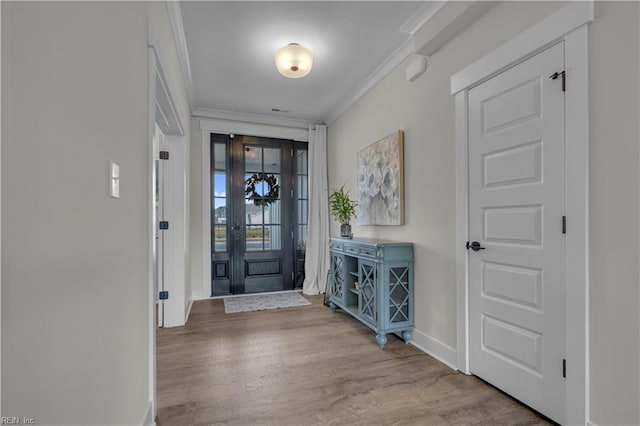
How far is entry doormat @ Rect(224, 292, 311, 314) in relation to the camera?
151 inches

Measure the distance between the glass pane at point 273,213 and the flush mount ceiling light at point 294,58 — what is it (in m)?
2.28

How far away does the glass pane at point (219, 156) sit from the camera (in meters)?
4.48

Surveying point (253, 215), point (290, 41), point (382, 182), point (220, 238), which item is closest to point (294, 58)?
point (290, 41)

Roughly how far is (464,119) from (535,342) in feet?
4.83

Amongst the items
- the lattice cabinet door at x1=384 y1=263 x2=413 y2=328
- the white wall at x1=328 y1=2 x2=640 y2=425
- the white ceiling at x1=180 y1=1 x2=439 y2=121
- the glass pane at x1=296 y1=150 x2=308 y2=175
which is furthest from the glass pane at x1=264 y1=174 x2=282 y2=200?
the lattice cabinet door at x1=384 y1=263 x2=413 y2=328

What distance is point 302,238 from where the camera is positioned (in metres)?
4.88

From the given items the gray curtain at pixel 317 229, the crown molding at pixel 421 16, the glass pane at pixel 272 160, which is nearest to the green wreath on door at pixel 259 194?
the glass pane at pixel 272 160

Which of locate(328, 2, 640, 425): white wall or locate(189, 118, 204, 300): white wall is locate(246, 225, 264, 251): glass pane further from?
locate(328, 2, 640, 425): white wall

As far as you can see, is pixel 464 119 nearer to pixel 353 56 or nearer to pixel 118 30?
pixel 353 56

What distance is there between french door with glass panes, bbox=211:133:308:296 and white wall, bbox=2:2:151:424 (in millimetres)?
3173

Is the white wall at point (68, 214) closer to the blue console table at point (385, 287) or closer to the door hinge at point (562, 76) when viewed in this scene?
the blue console table at point (385, 287)

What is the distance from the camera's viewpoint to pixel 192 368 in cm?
227

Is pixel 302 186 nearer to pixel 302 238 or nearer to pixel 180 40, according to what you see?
pixel 302 238

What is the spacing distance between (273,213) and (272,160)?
2.70ft
